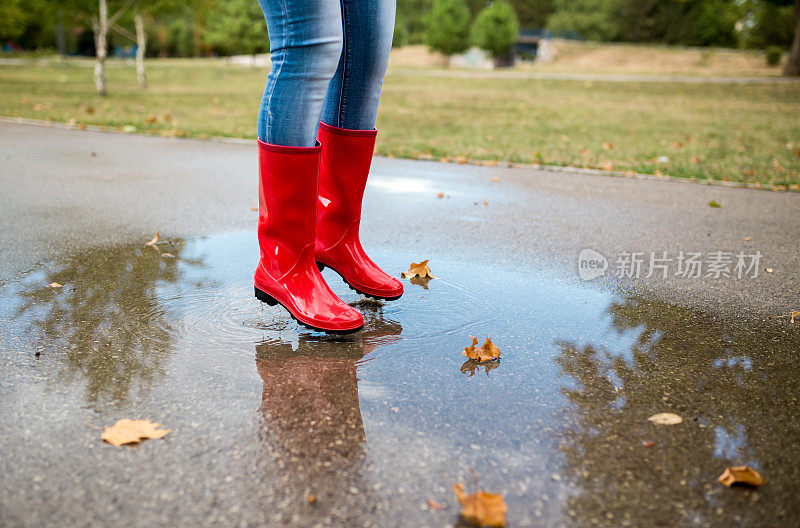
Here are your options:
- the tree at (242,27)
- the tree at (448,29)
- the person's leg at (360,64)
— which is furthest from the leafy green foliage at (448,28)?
the person's leg at (360,64)

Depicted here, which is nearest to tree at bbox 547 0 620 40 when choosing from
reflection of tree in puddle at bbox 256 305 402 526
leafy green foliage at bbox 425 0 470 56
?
leafy green foliage at bbox 425 0 470 56

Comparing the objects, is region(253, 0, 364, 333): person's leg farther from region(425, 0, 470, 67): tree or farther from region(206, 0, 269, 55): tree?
region(425, 0, 470, 67): tree

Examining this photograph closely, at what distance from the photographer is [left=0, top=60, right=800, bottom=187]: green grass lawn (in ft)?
23.9

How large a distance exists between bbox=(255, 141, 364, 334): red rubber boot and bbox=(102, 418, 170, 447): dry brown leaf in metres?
0.64

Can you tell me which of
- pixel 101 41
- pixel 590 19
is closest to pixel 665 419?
pixel 101 41

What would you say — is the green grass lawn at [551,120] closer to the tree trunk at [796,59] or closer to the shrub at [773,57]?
the tree trunk at [796,59]

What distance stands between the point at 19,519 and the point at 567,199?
4.04 meters

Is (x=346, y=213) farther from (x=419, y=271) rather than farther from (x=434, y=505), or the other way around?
(x=434, y=505)

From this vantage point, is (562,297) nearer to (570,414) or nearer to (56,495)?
(570,414)

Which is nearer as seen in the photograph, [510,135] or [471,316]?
[471,316]

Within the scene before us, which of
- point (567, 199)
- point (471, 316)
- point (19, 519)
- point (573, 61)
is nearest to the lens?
point (19, 519)

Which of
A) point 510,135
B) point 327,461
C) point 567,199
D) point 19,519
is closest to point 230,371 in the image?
point 327,461

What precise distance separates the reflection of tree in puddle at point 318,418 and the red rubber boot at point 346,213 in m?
0.20

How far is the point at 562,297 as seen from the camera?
273 centimetres
